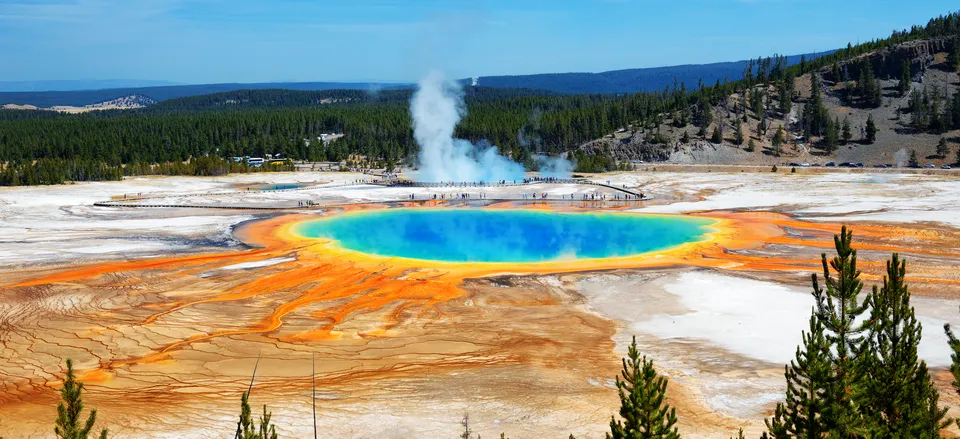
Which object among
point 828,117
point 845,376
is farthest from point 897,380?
point 828,117

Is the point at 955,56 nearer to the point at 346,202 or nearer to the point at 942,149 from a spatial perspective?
the point at 942,149

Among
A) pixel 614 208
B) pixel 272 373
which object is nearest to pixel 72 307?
pixel 272 373

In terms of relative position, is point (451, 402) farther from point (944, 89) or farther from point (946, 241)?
point (944, 89)

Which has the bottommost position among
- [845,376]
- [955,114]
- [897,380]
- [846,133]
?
[897,380]

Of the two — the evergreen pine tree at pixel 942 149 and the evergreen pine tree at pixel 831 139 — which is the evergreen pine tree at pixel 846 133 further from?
the evergreen pine tree at pixel 942 149

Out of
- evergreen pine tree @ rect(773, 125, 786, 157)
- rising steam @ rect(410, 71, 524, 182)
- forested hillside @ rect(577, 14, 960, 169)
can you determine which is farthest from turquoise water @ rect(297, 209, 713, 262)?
evergreen pine tree @ rect(773, 125, 786, 157)

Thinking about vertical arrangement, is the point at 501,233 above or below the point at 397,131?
below
